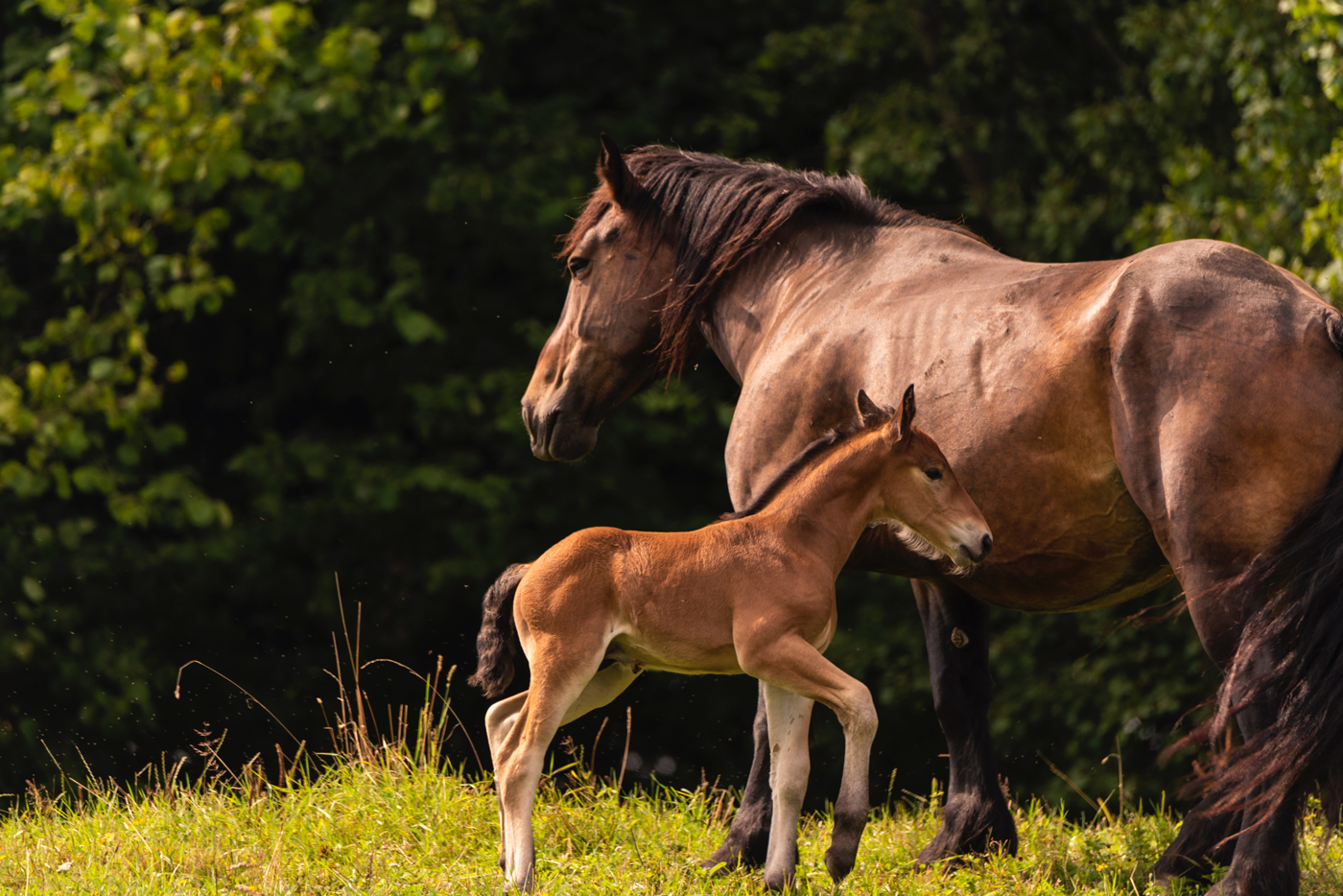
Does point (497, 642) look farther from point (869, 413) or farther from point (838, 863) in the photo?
point (869, 413)

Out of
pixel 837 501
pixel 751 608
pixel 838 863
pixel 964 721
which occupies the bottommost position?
pixel 964 721

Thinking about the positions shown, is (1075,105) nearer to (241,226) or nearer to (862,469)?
(241,226)

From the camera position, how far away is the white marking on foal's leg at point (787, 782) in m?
3.51

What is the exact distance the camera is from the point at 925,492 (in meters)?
3.55

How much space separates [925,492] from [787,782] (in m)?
0.80

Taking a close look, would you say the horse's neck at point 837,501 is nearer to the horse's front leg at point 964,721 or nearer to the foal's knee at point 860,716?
the foal's knee at point 860,716

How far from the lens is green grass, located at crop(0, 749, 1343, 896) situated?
379 cm

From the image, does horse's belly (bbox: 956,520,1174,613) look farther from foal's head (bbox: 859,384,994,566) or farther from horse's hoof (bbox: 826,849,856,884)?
horse's hoof (bbox: 826,849,856,884)

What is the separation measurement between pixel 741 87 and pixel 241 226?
162 inches

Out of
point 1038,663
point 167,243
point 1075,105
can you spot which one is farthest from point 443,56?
point 1038,663

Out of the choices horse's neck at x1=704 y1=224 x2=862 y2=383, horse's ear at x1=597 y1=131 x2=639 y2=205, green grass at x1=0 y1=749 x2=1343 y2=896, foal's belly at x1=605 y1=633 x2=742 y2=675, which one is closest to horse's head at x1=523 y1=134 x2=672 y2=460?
horse's ear at x1=597 y1=131 x2=639 y2=205

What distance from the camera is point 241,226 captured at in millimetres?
10867

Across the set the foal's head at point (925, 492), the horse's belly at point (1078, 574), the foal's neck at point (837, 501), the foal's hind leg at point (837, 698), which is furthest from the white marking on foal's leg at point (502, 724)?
the horse's belly at point (1078, 574)

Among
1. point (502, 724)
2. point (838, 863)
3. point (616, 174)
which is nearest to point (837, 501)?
point (838, 863)
